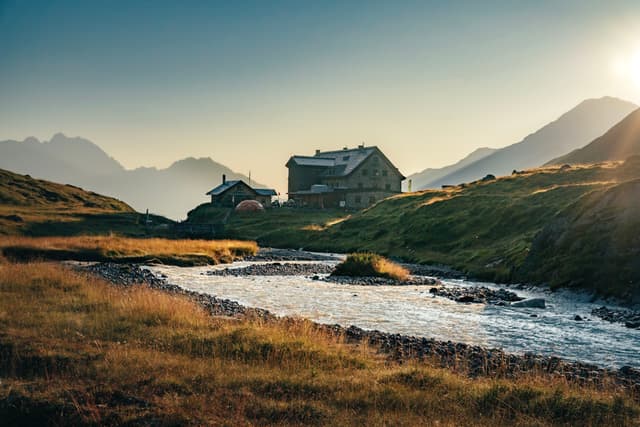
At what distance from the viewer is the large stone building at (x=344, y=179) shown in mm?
108812

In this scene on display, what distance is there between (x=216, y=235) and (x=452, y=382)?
68009mm

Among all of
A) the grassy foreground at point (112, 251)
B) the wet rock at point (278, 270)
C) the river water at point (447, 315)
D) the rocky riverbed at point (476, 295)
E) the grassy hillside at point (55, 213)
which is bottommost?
the river water at point (447, 315)

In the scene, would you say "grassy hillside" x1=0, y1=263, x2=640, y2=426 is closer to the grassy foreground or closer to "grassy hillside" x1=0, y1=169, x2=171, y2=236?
the grassy foreground

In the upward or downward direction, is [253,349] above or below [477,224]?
below

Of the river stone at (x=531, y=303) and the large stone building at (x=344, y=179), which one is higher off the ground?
the large stone building at (x=344, y=179)

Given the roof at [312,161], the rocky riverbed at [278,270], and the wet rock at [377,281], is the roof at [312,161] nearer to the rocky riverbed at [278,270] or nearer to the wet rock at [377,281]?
the rocky riverbed at [278,270]

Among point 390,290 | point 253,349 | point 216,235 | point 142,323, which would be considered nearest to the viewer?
point 253,349

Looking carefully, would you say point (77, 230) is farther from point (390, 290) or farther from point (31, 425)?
point (31, 425)

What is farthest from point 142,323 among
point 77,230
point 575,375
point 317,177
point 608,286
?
point 317,177

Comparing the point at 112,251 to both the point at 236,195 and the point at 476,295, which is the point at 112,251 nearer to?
the point at 476,295

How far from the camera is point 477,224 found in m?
58.5

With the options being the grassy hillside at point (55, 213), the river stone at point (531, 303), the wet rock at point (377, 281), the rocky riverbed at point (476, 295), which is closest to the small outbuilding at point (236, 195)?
the grassy hillside at point (55, 213)

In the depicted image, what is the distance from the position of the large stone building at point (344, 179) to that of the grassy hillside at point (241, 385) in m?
90.8

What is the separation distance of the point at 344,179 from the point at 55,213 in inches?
1964
